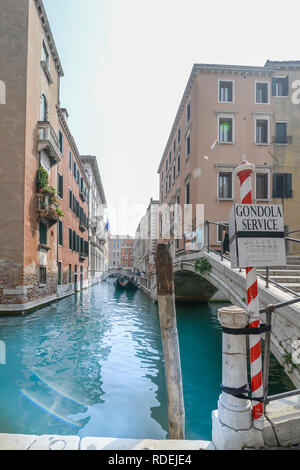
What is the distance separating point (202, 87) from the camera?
1612 cm

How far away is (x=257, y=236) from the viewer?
85.9 inches

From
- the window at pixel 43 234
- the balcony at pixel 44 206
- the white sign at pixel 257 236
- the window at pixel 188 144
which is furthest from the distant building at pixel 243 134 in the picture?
the white sign at pixel 257 236

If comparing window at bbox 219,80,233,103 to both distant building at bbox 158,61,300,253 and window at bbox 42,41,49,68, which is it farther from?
window at bbox 42,41,49,68

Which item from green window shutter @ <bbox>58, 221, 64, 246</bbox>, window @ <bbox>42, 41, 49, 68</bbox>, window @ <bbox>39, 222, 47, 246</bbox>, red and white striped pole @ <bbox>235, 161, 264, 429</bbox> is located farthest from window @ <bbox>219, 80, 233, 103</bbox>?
red and white striped pole @ <bbox>235, 161, 264, 429</bbox>

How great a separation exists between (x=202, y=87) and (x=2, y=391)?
1669 centimetres

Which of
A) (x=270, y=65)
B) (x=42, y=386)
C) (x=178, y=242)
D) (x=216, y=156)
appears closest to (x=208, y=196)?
(x=216, y=156)

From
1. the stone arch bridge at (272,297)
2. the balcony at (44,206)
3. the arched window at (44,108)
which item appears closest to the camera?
the stone arch bridge at (272,297)

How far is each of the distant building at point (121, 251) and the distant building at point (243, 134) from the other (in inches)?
2824

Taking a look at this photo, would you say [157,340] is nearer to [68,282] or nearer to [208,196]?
[208,196]

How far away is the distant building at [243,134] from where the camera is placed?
15961 millimetres

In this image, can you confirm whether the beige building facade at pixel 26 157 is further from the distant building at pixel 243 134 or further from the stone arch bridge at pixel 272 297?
the distant building at pixel 243 134

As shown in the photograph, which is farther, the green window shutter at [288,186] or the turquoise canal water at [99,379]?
the green window shutter at [288,186]

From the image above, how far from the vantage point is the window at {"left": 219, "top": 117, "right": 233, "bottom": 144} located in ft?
53.5

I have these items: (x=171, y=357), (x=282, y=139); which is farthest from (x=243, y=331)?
(x=282, y=139)
